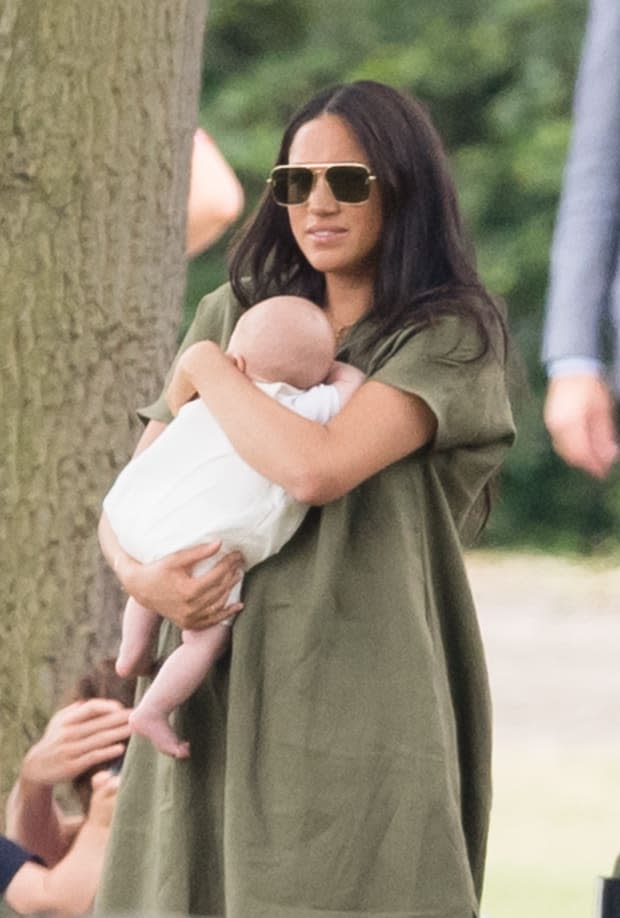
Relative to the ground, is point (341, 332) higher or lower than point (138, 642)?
higher

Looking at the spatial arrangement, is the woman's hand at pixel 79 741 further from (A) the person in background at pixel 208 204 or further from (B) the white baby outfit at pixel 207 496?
(A) the person in background at pixel 208 204

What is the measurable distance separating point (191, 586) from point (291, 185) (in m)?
0.60

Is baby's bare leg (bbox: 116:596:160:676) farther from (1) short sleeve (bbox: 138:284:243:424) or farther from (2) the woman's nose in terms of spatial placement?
(2) the woman's nose

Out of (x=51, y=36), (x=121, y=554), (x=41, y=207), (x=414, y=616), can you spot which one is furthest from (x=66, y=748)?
(x=51, y=36)

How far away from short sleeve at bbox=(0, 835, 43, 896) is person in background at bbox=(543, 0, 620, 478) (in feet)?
3.40

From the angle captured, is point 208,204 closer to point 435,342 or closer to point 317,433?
point 435,342

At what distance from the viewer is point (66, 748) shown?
3318 millimetres

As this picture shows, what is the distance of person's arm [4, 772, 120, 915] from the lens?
3170mm

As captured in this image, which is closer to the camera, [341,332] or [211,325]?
[341,332]

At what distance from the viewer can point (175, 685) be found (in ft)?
9.53

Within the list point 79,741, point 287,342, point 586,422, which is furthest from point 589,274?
point 79,741

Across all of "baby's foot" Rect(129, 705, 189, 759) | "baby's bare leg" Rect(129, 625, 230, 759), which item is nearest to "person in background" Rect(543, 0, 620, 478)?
A: "baby's bare leg" Rect(129, 625, 230, 759)

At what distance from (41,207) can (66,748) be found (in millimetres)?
957

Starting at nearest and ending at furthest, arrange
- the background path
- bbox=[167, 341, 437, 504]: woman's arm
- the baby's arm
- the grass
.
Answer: bbox=[167, 341, 437, 504]: woman's arm
the baby's arm
the grass
the background path
